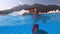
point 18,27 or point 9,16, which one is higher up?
point 9,16

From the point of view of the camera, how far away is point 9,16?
1264mm

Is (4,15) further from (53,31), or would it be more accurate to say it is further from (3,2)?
(53,31)

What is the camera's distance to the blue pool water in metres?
1.28

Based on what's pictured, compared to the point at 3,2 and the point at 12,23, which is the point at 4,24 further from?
the point at 3,2

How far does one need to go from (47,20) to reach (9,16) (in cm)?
50

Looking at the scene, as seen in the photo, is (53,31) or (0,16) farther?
(53,31)

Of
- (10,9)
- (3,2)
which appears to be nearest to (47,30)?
(10,9)

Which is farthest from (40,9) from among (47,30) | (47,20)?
(47,30)

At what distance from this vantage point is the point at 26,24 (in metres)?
1.35

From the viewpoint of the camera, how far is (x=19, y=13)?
1.28m

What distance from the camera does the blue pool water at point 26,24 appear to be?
1283 millimetres

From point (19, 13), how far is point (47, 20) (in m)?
0.38

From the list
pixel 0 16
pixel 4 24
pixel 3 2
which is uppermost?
pixel 3 2

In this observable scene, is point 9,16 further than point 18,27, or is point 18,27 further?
point 18,27
